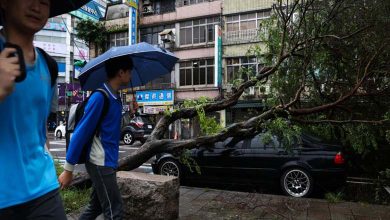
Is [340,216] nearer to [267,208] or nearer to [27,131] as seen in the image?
[267,208]

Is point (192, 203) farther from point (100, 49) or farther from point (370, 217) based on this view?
point (100, 49)

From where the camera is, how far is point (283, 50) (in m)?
7.22

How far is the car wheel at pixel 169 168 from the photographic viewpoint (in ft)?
31.0

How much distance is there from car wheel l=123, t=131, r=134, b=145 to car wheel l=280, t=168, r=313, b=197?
15410 millimetres

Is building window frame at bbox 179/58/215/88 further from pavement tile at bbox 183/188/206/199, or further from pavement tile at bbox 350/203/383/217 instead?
pavement tile at bbox 350/203/383/217

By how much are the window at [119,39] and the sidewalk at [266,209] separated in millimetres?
26627

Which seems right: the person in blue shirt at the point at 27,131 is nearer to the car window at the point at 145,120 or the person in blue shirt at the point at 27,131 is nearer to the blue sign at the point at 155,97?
the car window at the point at 145,120

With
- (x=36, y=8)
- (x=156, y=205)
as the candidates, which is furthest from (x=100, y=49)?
(x=36, y=8)

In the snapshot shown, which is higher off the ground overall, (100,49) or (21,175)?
(100,49)

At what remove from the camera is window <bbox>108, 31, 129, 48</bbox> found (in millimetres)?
32562

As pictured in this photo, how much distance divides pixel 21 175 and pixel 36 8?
2.52 feet

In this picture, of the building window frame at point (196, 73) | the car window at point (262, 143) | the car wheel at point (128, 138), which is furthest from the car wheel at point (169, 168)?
the building window frame at point (196, 73)

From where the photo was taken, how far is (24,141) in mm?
1777

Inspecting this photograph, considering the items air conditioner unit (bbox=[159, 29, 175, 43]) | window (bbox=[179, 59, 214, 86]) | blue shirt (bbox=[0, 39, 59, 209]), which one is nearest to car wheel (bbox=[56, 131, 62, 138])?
window (bbox=[179, 59, 214, 86])
